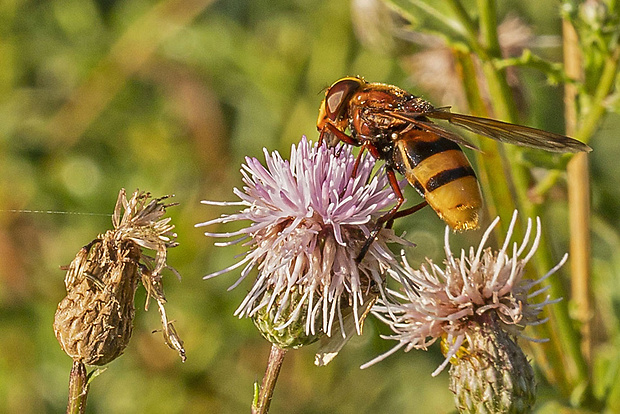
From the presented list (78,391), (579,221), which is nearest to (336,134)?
(78,391)

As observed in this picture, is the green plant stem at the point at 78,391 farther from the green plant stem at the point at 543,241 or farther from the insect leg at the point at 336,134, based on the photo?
the green plant stem at the point at 543,241

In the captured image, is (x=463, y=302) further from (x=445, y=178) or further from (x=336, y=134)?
(x=336, y=134)

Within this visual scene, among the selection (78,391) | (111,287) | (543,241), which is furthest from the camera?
(543,241)

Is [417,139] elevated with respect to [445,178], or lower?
→ elevated

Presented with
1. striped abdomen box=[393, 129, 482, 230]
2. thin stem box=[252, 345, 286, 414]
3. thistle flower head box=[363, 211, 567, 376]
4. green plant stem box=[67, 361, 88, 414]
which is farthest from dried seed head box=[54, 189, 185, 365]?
striped abdomen box=[393, 129, 482, 230]

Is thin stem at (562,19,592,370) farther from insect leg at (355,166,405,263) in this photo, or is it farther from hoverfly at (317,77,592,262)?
insect leg at (355,166,405,263)
